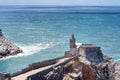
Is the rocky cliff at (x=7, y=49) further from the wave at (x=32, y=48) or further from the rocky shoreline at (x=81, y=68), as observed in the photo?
the rocky shoreline at (x=81, y=68)

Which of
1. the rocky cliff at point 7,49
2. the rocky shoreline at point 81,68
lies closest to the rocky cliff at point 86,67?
the rocky shoreline at point 81,68

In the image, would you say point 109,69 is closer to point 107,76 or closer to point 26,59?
point 107,76

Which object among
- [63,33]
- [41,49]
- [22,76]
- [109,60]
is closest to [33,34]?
[63,33]

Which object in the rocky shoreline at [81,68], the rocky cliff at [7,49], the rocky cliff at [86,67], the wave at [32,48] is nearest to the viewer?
the rocky shoreline at [81,68]

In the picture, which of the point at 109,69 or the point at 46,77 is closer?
the point at 46,77

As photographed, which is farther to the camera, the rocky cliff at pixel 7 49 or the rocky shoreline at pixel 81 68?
the rocky cliff at pixel 7 49

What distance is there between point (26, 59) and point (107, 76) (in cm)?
3572

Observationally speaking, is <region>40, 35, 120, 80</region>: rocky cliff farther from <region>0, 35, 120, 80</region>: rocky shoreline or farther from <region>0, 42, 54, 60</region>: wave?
<region>0, 42, 54, 60</region>: wave

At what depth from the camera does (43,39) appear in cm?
13362

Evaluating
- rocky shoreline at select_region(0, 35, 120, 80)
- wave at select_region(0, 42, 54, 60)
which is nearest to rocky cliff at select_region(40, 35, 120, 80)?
rocky shoreline at select_region(0, 35, 120, 80)

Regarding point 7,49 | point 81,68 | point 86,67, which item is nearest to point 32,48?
point 7,49

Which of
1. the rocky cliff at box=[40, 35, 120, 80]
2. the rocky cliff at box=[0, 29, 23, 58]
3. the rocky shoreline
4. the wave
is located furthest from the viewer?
the wave

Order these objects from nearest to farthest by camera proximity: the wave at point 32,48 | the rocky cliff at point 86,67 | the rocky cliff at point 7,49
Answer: the rocky cliff at point 86,67 < the rocky cliff at point 7,49 < the wave at point 32,48

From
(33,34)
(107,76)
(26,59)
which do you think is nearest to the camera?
(107,76)
